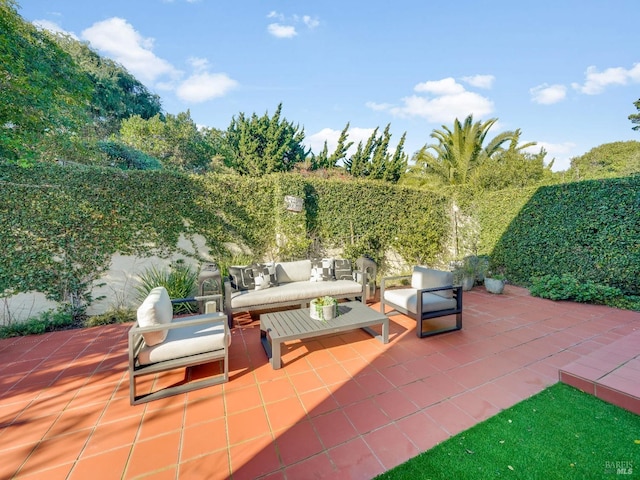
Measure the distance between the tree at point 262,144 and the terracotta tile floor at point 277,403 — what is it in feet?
35.3

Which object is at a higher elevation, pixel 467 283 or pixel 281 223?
pixel 281 223

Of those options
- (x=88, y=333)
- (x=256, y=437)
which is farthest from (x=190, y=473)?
(x=88, y=333)

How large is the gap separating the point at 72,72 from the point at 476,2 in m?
8.06

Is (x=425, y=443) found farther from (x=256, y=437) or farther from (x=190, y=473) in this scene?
(x=190, y=473)

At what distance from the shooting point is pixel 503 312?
4699 mm

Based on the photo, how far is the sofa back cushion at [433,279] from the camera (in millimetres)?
3959

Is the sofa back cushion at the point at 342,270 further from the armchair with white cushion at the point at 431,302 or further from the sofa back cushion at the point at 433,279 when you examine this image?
the sofa back cushion at the point at 433,279

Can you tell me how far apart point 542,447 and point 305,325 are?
7.41 ft

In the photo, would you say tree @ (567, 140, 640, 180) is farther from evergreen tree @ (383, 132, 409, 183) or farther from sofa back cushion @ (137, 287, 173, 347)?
sofa back cushion @ (137, 287, 173, 347)

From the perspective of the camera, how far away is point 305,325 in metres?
3.11

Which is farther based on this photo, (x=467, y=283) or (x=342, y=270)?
(x=467, y=283)

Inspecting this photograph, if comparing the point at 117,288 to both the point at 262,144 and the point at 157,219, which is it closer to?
the point at 157,219

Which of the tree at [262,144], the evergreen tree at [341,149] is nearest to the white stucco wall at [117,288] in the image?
the tree at [262,144]

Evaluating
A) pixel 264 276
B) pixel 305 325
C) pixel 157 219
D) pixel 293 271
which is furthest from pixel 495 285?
pixel 157 219
